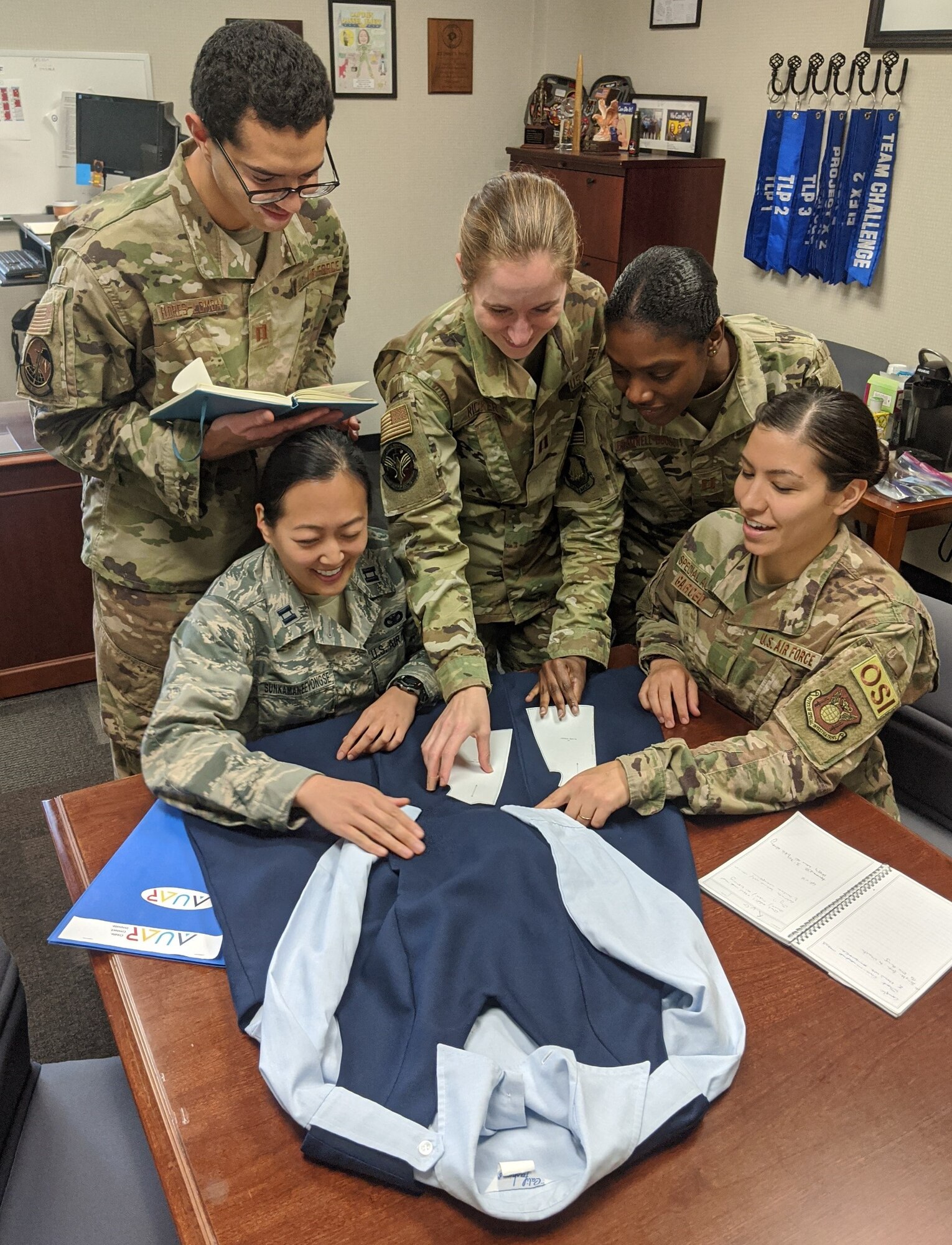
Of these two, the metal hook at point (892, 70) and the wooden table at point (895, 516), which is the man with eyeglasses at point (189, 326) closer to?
the wooden table at point (895, 516)

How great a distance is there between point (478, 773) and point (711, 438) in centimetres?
78

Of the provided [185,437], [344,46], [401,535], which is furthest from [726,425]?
[344,46]

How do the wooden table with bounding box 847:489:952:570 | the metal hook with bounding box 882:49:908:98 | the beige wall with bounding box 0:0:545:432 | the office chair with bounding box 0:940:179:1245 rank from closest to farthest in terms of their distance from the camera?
the office chair with bounding box 0:940:179:1245 < the wooden table with bounding box 847:489:952:570 < the metal hook with bounding box 882:49:908:98 < the beige wall with bounding box 0:0:545:432

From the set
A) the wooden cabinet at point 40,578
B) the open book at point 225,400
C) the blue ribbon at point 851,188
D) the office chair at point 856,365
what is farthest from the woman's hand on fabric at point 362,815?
the blue ribbon at point 851,188

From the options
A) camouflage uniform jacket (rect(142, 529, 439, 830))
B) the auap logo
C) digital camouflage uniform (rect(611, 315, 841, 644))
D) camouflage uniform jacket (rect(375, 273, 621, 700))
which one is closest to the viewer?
the auap logo

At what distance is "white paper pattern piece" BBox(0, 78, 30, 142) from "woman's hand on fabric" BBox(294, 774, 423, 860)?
3.41 m

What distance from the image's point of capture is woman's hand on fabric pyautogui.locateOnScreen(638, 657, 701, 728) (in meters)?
1.56

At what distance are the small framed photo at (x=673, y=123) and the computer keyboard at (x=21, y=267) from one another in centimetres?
239

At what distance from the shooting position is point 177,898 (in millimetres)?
1200

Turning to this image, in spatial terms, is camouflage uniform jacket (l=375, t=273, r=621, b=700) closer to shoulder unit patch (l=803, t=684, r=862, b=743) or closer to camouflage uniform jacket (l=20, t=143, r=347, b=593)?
camouflage uniform jacket (l=20, t=143, r=347, b=593)

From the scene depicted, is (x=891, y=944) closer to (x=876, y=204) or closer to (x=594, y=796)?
(x=594, y=796)

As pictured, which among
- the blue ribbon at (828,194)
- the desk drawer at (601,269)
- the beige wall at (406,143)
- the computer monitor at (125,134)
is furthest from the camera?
the beige wall at (406,143)

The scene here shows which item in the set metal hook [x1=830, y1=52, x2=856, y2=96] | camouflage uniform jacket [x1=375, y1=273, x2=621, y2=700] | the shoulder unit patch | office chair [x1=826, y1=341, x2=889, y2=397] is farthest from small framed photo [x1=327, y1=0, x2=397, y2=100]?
the shoulder unit patch

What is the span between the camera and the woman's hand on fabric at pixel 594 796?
130 cm
